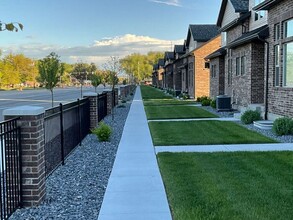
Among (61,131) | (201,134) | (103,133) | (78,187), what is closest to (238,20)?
(201,134)

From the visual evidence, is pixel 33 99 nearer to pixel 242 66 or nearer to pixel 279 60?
pixel 242 66

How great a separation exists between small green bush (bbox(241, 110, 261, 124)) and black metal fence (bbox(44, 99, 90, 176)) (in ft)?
23.8

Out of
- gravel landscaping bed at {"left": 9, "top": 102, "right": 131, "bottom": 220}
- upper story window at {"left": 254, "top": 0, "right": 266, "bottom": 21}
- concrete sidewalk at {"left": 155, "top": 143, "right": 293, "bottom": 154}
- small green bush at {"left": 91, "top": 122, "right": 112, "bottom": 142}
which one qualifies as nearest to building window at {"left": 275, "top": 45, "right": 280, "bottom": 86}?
upper story window at {"left": 254, "top": 0, "right": 266, "bottom": 21}

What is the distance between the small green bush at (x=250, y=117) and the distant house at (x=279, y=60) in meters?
0.46

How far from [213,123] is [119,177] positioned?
9.40 metres

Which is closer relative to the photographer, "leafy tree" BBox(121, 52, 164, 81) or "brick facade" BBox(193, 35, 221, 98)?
"brick facade" BBox(193, 35, 221, 98)

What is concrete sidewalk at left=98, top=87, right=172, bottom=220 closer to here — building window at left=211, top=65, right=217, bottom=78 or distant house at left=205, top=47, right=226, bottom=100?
distant house at left=205, top=47, right=226, bottom=100

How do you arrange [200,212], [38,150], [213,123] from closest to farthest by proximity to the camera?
[200,212], [38,150], [213,123]

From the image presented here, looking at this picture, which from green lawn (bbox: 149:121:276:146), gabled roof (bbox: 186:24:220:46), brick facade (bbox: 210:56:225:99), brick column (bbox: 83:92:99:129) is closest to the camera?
green lawn (bbox: 149:121:276:146)

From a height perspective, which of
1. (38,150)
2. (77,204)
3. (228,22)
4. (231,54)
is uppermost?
(228,22)

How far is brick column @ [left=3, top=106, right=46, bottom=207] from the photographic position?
17.9ft

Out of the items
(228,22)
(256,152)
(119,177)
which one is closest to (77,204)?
(119,177)

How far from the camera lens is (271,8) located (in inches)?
587

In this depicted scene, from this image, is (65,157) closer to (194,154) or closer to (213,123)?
(194,154)
